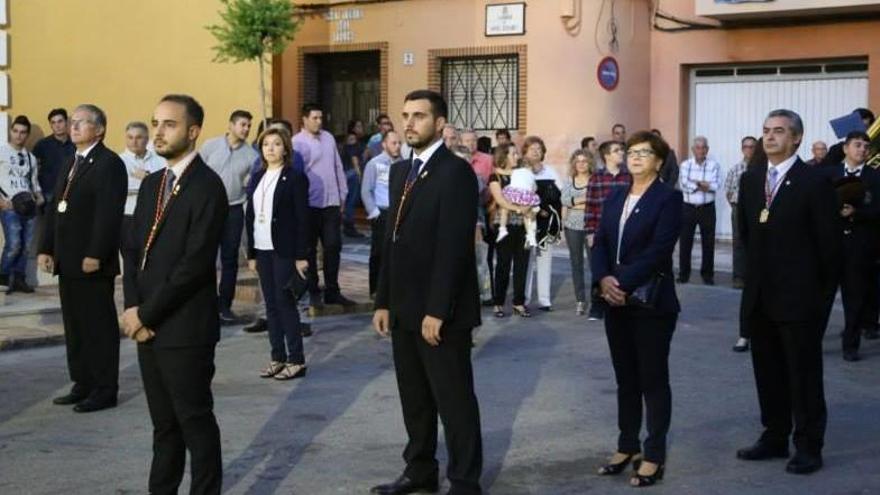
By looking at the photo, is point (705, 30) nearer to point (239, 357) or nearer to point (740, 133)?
point (740, 133)

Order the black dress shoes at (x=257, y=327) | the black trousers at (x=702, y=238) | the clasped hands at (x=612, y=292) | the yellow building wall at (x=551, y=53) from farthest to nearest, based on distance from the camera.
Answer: the yellow building wall at (x=551, y=53)
the black trousers at (x=702, y=238)
the black dress shoes at (x=257, y=327)
the clasped hands at (x=612, y=292)

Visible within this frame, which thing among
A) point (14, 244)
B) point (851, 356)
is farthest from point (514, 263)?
point (14, 244)

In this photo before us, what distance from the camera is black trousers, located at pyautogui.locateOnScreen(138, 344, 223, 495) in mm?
6559

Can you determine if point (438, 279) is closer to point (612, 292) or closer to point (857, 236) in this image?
point (612, 292)

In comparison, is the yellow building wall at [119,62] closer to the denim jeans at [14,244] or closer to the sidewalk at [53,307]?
the denim jeans at [14,244]

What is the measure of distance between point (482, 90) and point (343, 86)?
311 centimetres

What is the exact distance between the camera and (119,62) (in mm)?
16891

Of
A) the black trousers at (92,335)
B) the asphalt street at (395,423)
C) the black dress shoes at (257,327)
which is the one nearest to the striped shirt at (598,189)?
the asphalt street at (395,423)

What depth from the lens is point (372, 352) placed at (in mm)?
12320

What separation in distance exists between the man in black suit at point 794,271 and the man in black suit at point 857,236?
3.79 meters

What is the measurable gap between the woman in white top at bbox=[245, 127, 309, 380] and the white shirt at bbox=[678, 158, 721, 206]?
8.68 m

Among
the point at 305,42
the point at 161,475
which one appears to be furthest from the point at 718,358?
the point at 305,42

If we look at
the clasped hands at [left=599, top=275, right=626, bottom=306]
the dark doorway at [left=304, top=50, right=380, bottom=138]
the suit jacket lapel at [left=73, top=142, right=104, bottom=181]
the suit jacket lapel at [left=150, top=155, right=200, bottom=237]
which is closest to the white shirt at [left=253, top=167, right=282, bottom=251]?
the suit jacket lapel at [left=73, top=142, right=104, bottom=181]

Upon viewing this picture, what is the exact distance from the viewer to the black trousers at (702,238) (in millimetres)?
18047
